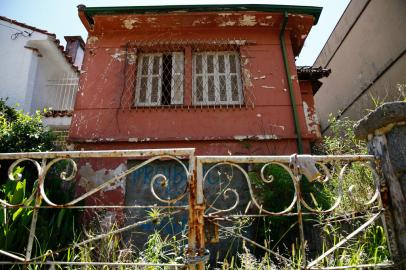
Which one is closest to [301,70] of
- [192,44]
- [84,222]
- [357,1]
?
[192,44]

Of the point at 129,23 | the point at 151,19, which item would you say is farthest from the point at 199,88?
the point at 129,23

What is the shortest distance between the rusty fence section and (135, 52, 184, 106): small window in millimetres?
1408

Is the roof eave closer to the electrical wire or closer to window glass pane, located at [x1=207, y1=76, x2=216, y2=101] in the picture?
window glass pane, located at [x1=207, y1=76, x2=216, y2=101]

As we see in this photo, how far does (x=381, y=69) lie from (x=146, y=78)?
6.60m

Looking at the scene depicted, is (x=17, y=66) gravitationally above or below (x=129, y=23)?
above

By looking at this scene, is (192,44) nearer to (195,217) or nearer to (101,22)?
(101,22)

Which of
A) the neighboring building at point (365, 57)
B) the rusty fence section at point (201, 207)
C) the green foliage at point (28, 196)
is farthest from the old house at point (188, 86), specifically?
the neighboring building at point (365, 57)

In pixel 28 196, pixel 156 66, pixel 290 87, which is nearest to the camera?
pixel 28 196

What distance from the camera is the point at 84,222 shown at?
197 inches

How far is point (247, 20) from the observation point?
642 cm

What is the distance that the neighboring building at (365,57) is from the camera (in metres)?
7.61

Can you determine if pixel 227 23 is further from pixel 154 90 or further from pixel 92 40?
pixel 92 40

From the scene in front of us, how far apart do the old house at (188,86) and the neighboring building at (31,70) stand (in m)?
3.49

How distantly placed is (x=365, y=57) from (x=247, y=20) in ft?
15.6
